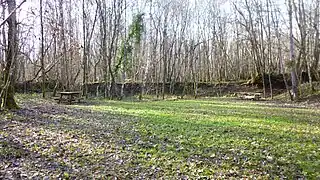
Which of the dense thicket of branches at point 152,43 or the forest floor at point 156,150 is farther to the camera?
the dense thicket of branches at point 152,43

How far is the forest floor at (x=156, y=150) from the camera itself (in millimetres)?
5852

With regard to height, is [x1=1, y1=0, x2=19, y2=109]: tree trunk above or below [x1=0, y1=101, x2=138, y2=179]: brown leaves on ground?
above

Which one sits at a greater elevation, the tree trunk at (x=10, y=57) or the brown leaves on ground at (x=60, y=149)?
the tree trunk at (x=10, y=57)

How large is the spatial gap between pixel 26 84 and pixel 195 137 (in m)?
30.7

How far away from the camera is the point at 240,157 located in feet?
22.1

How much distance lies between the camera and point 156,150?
737 cm

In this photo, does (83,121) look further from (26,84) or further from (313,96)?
(26,84)

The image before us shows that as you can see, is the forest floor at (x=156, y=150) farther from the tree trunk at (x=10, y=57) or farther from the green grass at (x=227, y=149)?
the tree trunk at (x=10, y=57)

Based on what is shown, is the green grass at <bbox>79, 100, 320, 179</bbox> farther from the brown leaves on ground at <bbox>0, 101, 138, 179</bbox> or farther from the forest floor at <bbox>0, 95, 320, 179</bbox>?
the brown leaves on ground at <bbox>0, 101, 138, 179</bbox>

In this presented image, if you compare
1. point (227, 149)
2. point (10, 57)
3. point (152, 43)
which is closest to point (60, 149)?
point (227, 149)

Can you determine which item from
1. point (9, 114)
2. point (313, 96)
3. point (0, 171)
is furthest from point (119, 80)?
point (0, 171)

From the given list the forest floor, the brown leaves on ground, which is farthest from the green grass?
the brown leaves on ground

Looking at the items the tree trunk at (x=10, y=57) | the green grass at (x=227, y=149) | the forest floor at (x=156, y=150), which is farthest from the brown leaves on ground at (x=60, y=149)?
the tree trunk at (x=10, y=57)

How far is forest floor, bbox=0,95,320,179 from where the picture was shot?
5.85 meters
